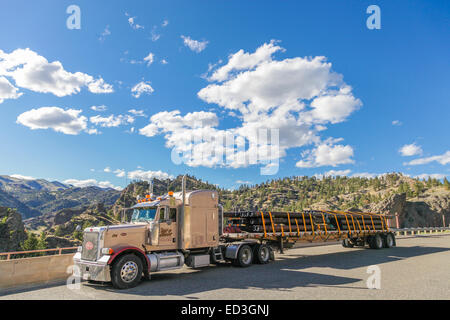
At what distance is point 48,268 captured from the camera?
10914 mm

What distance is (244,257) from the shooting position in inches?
549

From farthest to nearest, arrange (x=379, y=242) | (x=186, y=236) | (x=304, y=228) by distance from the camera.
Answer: (x=379, y=242)
(x=304, y=228)
(x=186, y=236)

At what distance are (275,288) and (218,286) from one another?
1806 millimetres

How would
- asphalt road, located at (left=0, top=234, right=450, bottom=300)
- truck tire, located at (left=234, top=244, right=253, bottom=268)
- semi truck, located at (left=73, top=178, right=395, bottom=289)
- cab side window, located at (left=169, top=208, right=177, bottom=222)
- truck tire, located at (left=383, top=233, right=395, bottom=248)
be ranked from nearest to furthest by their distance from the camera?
asphalt road, located at (left=0, top=234, right=450, bottom=300) < semi truck, located at (left=73, top=178, right=395, bottom=289) < cab side window, located at (left=169, top=208, right=177, bottom=222) < truck tire, located at (left=234, top=244, right=253, bottom=268) < truck tire, located at (left=383, top=233, right=395, bottom=248)

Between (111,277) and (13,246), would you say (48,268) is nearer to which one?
(111,277)

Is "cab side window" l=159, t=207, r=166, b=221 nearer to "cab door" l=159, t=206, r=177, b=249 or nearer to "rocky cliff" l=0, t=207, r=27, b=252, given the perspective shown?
"cab door" l=159, t=206, r=177, b=249

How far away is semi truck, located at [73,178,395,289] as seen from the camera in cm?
974

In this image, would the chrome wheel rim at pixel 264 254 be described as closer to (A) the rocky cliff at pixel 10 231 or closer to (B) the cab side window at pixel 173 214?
(B) the cab side window at pixel 173 214

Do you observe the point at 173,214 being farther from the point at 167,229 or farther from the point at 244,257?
the point at 244,257

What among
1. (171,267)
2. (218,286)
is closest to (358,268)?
(218,286)

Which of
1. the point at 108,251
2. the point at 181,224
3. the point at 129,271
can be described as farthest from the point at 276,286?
the point at 108,251

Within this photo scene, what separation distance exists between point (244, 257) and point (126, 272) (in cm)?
605

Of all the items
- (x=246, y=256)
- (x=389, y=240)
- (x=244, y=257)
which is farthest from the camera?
(x=389, y=240)

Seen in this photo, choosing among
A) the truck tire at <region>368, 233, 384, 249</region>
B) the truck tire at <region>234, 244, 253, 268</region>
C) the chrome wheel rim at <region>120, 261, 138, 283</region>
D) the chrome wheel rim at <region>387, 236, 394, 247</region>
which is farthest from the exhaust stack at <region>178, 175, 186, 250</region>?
the chrome wheel rim at <region>387, 236, 394, 247</region>
